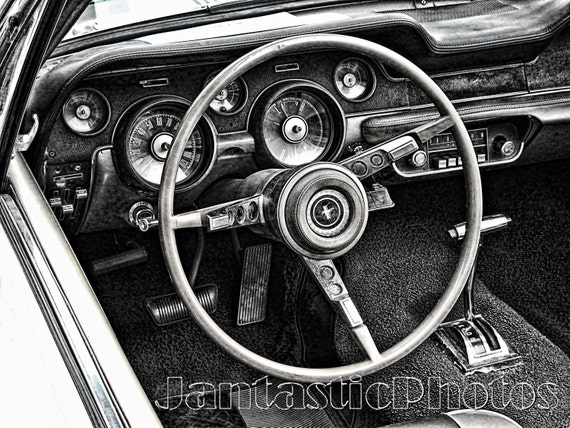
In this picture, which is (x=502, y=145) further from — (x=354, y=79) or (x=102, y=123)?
(x=102, y=123)

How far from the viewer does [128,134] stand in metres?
2.21

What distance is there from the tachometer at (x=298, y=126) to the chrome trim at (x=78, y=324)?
994 millimetres

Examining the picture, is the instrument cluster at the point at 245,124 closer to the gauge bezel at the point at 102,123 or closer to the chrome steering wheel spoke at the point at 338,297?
the gauge bezel at the point at 102,123

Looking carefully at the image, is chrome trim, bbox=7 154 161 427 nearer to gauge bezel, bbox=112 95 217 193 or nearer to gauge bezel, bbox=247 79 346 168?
gauge bezel, bbox=112 95 217 193

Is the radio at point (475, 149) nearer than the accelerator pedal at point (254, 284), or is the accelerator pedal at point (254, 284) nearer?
the radio at point (475, 149)

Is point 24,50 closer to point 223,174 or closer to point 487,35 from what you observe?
point 223,174

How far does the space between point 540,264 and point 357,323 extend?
48.7 inches

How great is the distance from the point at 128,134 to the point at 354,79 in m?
0.69

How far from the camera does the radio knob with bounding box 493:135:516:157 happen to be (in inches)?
99.0

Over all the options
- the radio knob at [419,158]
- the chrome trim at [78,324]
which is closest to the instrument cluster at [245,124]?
the radio knob at [419,158]

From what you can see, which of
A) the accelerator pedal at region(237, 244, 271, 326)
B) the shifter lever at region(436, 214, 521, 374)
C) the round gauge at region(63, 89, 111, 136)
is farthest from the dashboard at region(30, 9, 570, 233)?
the accelerator pedal at region(237, 244, 271, 326)

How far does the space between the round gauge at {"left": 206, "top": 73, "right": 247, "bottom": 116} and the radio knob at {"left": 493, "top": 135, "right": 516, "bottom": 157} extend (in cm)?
83

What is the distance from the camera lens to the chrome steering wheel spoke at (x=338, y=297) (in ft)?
6.00

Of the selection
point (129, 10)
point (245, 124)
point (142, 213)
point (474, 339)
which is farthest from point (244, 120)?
point (474, 339)
